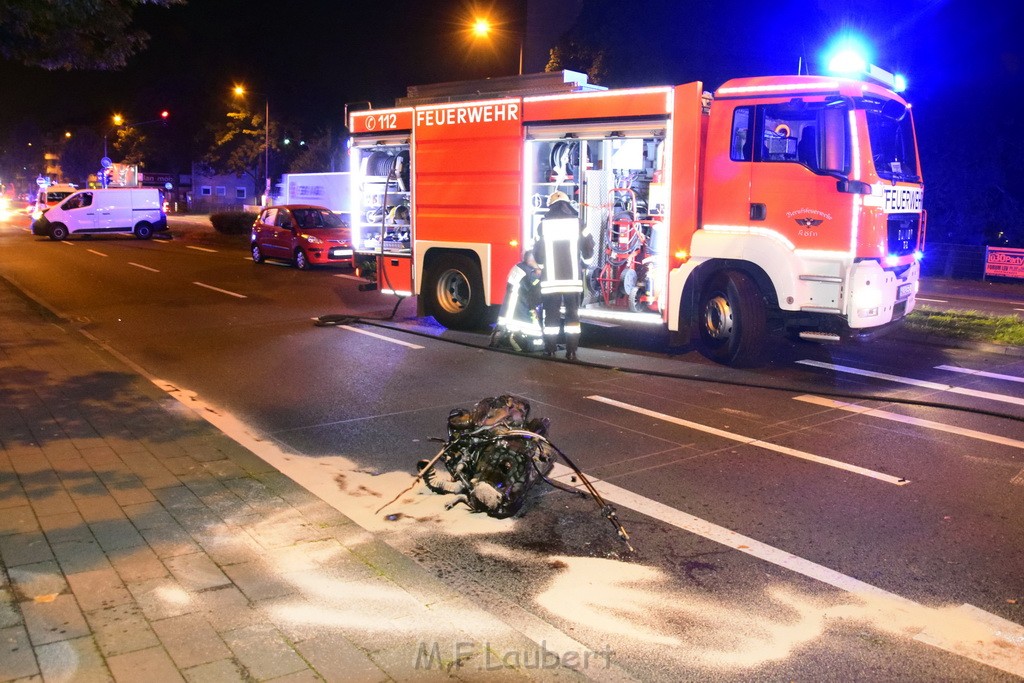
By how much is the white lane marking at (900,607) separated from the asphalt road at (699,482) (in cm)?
2

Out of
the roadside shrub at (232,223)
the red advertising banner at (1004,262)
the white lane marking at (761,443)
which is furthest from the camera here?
the roadside shrub at (232,223)

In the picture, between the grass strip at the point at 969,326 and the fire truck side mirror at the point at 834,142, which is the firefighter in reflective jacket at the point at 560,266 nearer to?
the fire truck side mirror at the point at 834,142

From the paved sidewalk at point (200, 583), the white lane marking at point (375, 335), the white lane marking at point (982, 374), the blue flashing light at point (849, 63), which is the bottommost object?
the paved sidewalk at point (200, 583)

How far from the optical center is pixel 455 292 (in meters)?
12.6

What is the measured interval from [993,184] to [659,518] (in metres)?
23.7

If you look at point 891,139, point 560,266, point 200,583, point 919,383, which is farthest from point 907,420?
point 200,583

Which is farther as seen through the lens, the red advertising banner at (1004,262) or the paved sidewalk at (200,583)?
the red advertising banner at (1004,262)

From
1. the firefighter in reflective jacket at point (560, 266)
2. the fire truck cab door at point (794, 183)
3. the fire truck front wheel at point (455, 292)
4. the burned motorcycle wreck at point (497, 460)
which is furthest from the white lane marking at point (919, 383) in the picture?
the burned motorcycle wreck at point (497, 460)

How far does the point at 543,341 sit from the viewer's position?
10312mm

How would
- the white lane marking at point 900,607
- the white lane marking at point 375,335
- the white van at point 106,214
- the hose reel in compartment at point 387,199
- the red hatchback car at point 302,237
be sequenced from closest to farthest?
the white lane marking at point 900,607 → the white lane marking at point 375,335 → the hose reel in compartment at point 387,199 → the red hatchback car at point 302,237 → the white van at point 106,214

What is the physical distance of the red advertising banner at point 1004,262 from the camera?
21.0 meters

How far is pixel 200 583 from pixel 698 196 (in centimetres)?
719

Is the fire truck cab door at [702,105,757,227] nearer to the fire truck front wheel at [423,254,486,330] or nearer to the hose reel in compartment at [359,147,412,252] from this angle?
the fire truck front wheel at [423,254,486,330]

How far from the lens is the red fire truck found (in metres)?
9.05
